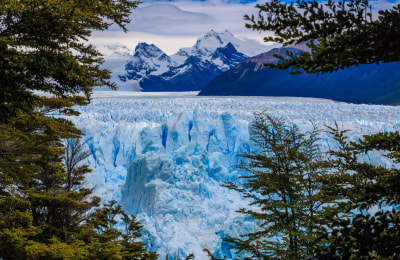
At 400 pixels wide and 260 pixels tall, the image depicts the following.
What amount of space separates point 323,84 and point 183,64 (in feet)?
364

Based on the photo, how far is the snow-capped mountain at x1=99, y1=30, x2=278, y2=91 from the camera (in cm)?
14275

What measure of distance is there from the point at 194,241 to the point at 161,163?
19.0ft

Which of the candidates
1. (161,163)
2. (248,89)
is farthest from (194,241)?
(248,89)

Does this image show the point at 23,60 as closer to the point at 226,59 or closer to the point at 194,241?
the point at 194,241

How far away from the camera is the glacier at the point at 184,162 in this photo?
1484 centimetres

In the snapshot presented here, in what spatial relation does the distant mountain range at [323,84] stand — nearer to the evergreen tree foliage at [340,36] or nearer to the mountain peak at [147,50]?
the evergreen tree foliage at [340,36]

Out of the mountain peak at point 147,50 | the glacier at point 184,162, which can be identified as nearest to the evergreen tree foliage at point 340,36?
the glacier at point 184,162

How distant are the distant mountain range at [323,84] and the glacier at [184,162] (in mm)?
15138

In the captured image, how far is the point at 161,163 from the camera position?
18406mm

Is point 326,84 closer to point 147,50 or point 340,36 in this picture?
point 340,36

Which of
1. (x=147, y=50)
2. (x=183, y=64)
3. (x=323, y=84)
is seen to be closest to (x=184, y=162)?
(x=323, y=84)

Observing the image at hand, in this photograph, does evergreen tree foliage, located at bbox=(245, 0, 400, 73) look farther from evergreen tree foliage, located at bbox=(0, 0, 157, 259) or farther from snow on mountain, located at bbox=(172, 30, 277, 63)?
snow on mountain, located at bbox=(172, 30, 277, 63)

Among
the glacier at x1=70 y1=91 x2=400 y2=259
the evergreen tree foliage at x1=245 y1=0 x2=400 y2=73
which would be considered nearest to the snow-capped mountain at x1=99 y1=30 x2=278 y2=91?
Result: the glacier at x1=70 y1=91 x2=400 y2=259

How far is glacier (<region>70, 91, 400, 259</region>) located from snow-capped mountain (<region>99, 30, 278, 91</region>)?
368 feet
